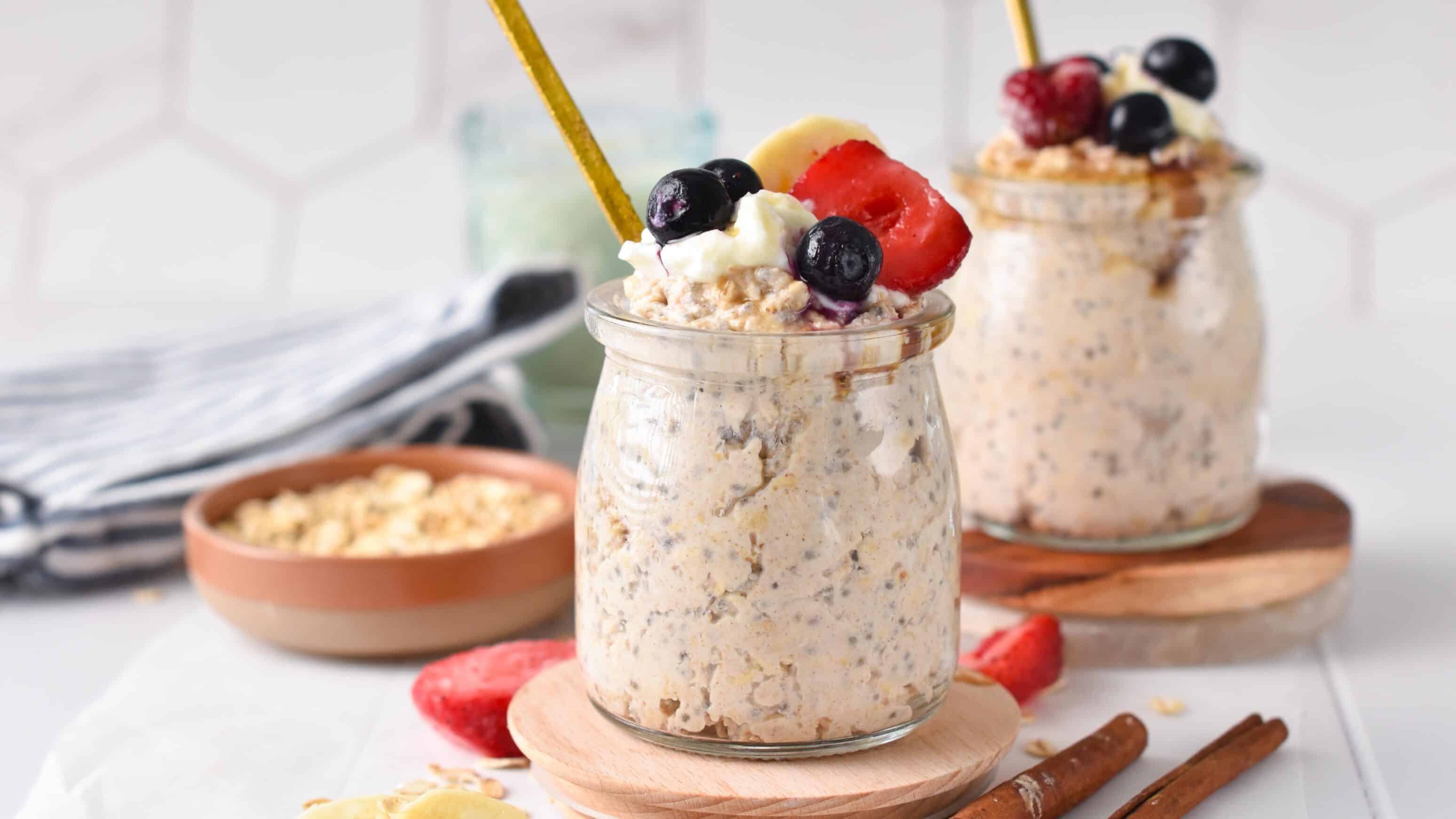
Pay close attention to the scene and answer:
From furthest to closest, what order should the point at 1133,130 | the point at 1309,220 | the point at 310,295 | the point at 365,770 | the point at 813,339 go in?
the point at 310,295 → the point at 1309,220 → the point at 1133,130 → the point at 365,770 → the point at 813,339

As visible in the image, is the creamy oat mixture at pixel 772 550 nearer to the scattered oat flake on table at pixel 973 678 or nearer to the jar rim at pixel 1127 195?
the scattered oat flake on table at pixel 973 678

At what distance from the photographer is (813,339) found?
2.72ft

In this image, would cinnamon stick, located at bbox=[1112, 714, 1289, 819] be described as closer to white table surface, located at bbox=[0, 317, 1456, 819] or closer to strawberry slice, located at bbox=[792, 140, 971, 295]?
white table surface, located at bbox=[0, 317, 1456, 819]

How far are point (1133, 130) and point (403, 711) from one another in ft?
2.24

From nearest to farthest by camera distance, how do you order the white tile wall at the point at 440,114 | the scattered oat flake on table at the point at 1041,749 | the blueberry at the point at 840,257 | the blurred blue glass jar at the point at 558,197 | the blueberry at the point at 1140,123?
the blueberry at the point at 840,257 < the scattered oat flake on table at the point at 1041,749 < the blueberry at the point at 1140,123 < the blurred blue glass jar at the point at 558,197 < the white tile wall at the point at 440,114

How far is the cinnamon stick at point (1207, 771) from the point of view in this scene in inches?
36.1

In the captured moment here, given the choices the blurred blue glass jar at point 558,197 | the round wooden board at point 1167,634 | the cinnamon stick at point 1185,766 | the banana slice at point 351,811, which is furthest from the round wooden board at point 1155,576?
the blurred blue glass jar at point 558,197

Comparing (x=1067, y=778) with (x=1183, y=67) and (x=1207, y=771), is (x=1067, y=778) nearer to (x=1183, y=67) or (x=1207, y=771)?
(x=1207, y=771)

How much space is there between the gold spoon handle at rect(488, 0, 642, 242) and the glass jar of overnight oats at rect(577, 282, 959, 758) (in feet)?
0.18

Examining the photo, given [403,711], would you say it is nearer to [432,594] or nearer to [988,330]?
[432,594]

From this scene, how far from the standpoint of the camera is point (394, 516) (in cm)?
129

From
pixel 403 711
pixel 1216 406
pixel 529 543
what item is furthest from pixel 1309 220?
pixel 403 711

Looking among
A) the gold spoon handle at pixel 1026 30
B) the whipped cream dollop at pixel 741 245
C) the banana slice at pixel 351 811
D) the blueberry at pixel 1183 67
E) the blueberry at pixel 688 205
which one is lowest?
the banana slice at pixel 351 811

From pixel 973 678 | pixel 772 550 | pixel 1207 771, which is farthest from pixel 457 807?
pixel 1207 771
